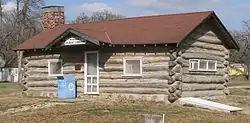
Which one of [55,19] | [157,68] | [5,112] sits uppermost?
[55,19]

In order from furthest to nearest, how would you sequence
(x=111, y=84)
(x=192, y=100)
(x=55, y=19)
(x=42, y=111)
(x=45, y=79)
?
(x=55, y=19)
(x=45, y=79)
(x=111, y=84)
(x=192, y=100)
(x=42, y=111)

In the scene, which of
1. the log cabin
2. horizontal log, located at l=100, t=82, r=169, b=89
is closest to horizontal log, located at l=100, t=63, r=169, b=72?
the log cabin

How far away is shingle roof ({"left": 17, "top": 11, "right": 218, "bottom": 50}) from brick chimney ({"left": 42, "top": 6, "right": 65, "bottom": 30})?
8.32 feet

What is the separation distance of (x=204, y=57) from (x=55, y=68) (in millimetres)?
7401

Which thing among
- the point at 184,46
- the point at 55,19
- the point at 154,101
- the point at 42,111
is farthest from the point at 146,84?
Result: the point at 55,19

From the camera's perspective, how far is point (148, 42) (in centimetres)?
2172

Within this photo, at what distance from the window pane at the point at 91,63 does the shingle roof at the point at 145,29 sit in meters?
1.10

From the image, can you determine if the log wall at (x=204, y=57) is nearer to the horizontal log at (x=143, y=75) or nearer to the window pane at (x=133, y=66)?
the horizontal log at (x=143, y=75)

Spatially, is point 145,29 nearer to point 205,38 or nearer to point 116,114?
point 205,38

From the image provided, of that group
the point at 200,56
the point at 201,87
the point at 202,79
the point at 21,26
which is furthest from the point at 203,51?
the point at 21,26

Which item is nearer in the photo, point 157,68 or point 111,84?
point 157,68

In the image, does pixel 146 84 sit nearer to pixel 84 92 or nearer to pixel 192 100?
pixel 192 100

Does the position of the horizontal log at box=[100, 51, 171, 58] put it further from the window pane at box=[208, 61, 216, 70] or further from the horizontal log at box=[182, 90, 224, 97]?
the window pane at box=[208, 61, 216, 70]

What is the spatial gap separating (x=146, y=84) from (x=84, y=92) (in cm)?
357
